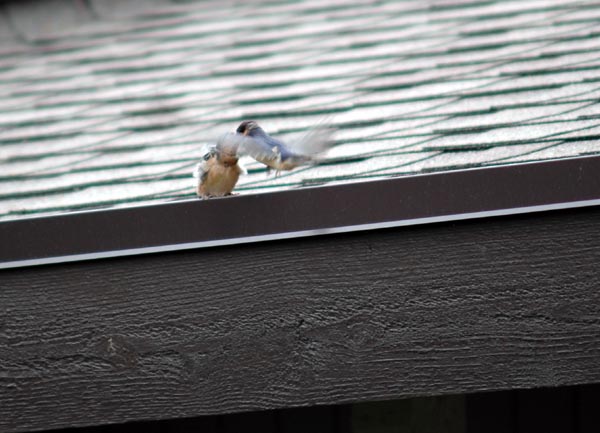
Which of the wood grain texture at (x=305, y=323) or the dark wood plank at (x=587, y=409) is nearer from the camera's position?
the wood grain texture at (x=305, y=323)

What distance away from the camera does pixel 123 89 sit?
3.48 metres

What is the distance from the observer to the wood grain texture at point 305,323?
1.68 meters

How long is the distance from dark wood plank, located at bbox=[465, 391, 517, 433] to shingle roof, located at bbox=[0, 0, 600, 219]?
575mm

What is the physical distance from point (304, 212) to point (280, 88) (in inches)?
60.8

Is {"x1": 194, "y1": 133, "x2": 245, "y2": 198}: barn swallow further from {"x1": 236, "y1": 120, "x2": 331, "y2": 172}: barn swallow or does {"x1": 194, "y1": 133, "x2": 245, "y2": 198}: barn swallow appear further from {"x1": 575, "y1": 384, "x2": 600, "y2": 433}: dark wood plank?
{"x1": 575, "y1": 384, "x2": 600, "y2": 433}: dark wood plank

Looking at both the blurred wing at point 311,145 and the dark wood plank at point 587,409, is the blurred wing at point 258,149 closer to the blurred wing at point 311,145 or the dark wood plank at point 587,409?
the blurred wing at point 311,145

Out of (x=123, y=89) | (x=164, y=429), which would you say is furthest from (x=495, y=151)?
(x=123, y=89)

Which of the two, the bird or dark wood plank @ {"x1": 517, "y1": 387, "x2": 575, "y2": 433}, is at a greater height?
→ the bird

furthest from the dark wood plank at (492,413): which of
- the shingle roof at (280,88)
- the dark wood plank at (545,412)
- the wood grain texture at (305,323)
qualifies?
the shingle roof at (280,88)

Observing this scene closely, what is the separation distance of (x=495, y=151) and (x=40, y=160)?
1.38 meters

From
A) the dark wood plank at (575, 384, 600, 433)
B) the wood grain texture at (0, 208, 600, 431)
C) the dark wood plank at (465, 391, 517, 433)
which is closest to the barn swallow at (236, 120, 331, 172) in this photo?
the wood grain texture at (0, 208, 600, 431)

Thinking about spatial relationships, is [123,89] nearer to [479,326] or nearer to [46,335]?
[46,335]

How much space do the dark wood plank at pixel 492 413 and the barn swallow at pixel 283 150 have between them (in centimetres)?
72

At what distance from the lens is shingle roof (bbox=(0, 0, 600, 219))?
222 centimetres
